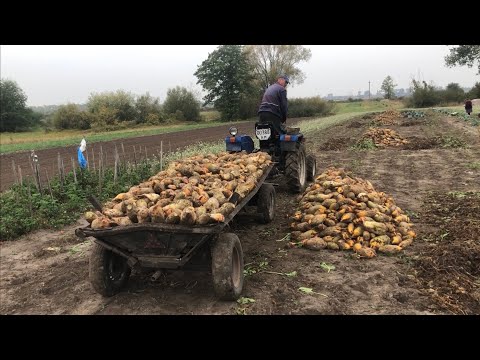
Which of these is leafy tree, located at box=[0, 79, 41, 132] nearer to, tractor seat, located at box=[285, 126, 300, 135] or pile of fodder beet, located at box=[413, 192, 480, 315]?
tractor seat, located at box=[285, 126, 300, 135]

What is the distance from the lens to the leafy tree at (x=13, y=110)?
42.8 m

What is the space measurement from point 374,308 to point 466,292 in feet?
3.35

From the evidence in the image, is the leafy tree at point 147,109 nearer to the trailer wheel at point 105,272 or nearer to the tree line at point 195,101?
the tree line at point 195,101

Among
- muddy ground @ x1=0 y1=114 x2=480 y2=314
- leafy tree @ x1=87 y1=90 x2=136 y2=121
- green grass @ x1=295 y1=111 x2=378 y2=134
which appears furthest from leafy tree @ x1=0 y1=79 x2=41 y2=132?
muddy ground @ x1=0 y1=114 x2=480 y2=314

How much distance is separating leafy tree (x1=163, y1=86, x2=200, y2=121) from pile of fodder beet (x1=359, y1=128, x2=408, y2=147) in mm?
32753

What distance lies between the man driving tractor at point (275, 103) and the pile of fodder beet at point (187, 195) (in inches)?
77.0

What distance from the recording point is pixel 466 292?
159 inches

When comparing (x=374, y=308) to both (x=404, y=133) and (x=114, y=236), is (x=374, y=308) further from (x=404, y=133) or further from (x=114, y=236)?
(x=404, y=133)

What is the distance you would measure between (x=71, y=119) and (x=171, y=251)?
134ft

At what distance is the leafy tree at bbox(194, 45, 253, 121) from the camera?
47.5 meters

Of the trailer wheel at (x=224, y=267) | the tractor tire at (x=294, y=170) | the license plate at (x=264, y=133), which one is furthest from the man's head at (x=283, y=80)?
the trailer wheel at (x=224, y=267)

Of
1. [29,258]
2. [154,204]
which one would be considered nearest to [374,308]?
[154,204]

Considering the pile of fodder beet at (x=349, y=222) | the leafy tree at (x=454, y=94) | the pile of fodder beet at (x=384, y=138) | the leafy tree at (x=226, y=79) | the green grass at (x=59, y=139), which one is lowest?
the pile of fodder beet at (x=349, y=222)

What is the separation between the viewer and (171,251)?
3920mm
